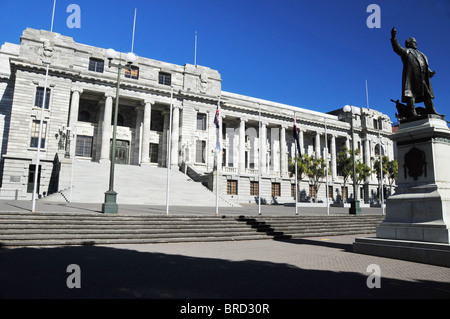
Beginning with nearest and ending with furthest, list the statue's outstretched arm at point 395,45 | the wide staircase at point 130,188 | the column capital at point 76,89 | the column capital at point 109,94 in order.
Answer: the statue's outstretched arm at point 395,45, the wide staircase at point 130,188, the column capital at point 76,89, the column capital at point 109,94

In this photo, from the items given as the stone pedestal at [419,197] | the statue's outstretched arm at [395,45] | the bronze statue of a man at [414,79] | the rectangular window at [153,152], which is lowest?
the stone pedestal at [419,197]

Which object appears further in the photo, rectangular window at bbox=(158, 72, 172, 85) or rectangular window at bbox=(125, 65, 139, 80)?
rectangular window at bbox=(158, 72, 172, 85)

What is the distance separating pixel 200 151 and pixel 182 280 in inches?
1469

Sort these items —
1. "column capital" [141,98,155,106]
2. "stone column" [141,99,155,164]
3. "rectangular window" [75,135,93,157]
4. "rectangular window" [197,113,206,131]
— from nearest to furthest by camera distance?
"rectangular window" [75,135,93,157] < "stone column" [141,99,155,164] < "column capital" [141,98,155,106] < "rectangular window" [197,113,206,131]

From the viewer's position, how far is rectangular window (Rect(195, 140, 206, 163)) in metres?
43.4

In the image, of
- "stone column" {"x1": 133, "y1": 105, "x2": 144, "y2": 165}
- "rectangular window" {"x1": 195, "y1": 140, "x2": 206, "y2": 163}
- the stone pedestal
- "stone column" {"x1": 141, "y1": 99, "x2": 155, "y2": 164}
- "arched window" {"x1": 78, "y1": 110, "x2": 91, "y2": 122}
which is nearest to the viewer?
the stone pedestal

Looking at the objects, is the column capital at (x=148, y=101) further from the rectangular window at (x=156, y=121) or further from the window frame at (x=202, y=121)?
the window frame at (x=202, y=121)

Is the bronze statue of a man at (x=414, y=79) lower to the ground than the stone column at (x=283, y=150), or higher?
lower

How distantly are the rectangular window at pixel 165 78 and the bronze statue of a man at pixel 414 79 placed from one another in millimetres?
36044

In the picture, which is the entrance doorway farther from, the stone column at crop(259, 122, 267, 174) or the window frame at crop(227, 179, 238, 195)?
the stone column at crop(259, 122, 267, 174)

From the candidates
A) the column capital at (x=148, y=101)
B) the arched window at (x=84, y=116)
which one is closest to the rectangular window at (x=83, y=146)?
the arched window at (x=84, y=116)

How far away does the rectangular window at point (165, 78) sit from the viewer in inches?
1727

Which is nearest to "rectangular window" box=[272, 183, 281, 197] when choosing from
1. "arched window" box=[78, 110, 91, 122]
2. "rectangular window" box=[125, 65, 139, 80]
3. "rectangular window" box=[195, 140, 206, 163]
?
"rectangular window" box=[195, 140, 206, 163]

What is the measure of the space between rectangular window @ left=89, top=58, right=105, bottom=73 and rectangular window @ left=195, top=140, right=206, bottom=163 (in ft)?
51.9
